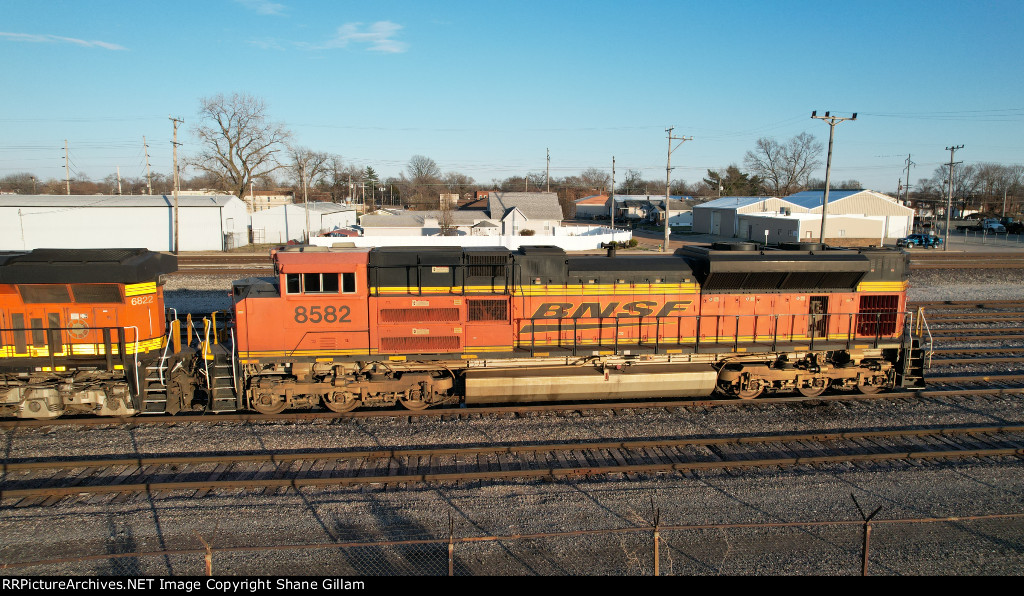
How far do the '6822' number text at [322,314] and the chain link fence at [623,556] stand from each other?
4.55 meters

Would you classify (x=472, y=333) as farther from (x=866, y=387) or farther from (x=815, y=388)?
(x=866, y=387)

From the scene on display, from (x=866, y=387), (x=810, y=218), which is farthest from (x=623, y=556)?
(x=810, y=218)

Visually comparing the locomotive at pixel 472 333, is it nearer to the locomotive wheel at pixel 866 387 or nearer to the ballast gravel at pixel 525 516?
the locomotive wheel at pixel 866 387

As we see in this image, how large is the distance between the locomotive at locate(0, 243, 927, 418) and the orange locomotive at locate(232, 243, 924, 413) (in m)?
0.04

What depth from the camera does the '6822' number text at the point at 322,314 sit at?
10.4 meters

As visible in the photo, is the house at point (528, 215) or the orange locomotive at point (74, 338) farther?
the house at point (528, 215)

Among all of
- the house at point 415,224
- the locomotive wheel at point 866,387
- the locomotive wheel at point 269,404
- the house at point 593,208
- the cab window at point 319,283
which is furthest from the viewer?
the house at point 593,208

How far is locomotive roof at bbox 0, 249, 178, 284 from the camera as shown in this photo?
10117 mm

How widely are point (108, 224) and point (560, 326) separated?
40.6 meters

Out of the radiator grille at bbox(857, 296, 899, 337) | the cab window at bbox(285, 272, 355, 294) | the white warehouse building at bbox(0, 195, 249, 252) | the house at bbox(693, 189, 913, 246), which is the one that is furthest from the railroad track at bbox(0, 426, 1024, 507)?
the house at bbox(693, 189, 913, 246)

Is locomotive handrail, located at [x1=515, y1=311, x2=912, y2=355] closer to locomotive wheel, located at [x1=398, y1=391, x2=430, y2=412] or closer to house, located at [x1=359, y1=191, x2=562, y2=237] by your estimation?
locomotive wheel, located at [x1=398, y1=391, x2=430, y2=412]

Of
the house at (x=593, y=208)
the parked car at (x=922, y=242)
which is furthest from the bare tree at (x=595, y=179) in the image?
the parked car at (x=922, y=242)

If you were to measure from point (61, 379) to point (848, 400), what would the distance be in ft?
50.2

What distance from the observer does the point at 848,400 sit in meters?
11.9
